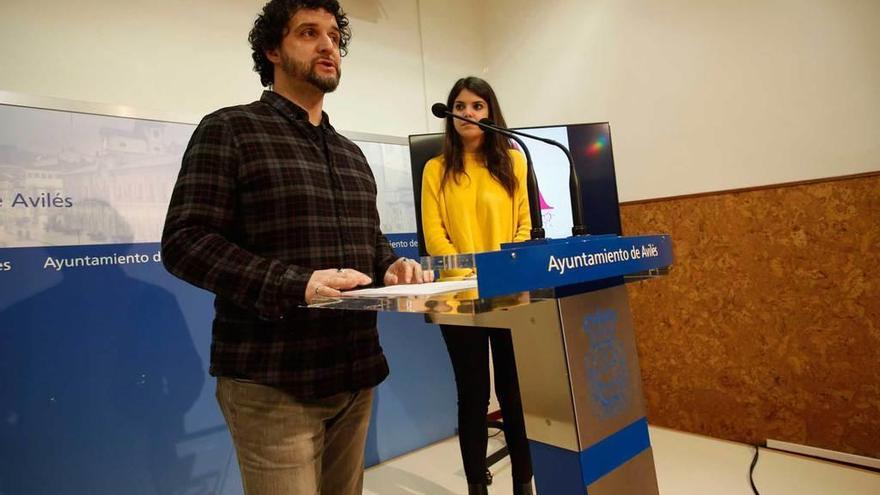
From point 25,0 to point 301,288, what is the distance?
2038 mm

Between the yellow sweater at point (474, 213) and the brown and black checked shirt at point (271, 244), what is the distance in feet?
2.16

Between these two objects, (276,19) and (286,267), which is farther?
(276,19)

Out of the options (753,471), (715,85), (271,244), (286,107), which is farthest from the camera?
(715,85)

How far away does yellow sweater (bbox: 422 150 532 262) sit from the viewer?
1.71 m

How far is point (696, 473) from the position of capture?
2008 mm

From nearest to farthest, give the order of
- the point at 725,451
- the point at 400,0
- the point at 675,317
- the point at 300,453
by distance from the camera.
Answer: the point at 300,453 → the point at 725,451 → the point at 675,317 → the point at 400,0

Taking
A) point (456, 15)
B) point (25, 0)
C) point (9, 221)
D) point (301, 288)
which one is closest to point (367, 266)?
point (301, 288)

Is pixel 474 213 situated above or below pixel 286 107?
below

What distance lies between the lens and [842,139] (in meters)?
1.98

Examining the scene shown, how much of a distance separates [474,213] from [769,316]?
1.55 meters

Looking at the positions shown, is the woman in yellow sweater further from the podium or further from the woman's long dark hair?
the podium

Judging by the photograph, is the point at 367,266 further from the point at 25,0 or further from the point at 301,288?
the point at 25,0

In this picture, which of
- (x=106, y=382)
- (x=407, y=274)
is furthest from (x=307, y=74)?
(x=106, y=382)

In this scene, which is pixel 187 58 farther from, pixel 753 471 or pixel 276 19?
pixel 753 471
